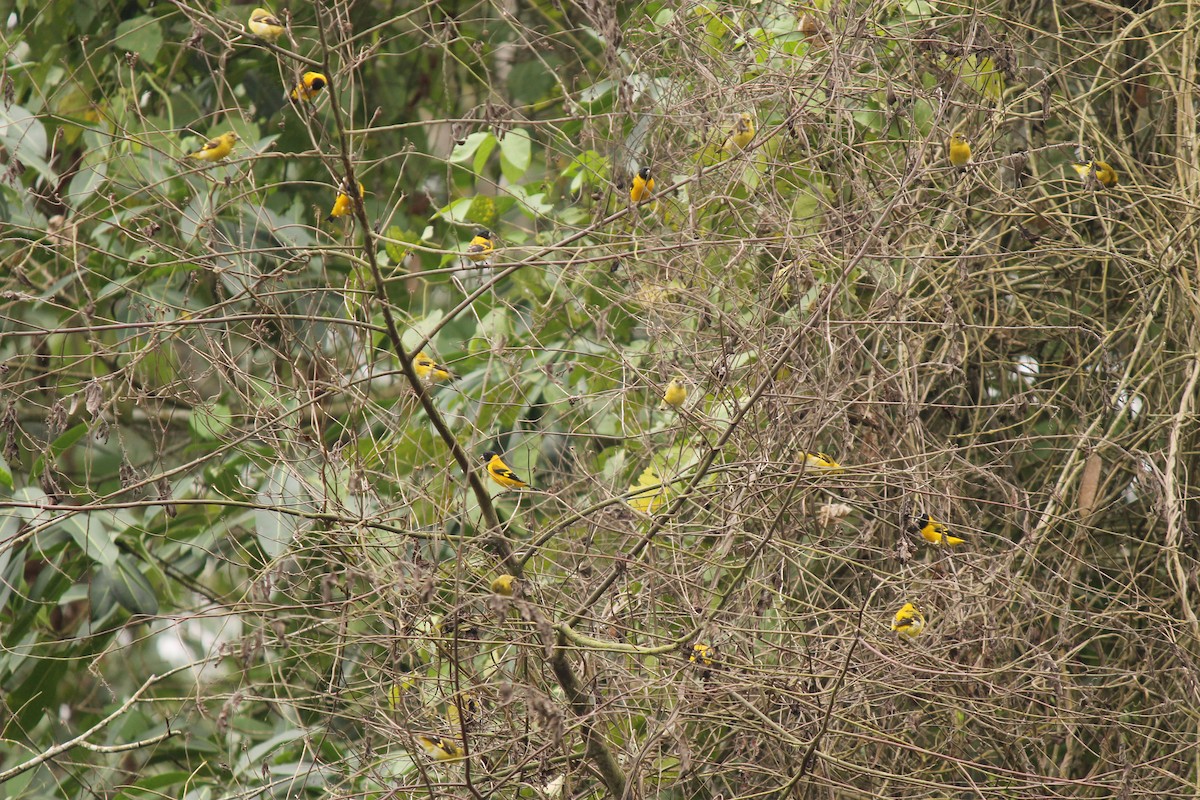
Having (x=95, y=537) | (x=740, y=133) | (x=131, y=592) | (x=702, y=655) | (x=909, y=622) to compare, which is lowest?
(x=131, y=592)

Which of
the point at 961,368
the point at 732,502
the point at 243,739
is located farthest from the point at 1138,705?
the point at 243,739

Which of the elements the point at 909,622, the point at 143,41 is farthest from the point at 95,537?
the point at 909,622

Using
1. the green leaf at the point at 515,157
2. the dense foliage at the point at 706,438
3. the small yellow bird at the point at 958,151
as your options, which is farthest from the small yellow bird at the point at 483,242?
the small yellow bird at the point at 958,151

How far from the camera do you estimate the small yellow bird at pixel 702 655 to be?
2279mm

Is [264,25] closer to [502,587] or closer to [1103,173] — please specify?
[502,587]

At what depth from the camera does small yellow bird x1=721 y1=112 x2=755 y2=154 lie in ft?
9.60

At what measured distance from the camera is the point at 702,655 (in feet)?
7.71

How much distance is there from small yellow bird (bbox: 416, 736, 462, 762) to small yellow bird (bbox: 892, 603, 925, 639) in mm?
971

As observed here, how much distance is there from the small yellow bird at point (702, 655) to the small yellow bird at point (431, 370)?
2.49 feet

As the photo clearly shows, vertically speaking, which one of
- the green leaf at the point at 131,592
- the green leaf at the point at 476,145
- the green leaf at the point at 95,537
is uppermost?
the green leaf at the point at 476,145

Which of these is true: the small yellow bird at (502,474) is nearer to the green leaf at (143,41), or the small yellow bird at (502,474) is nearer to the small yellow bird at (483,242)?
the small yellow bird at (483,242)

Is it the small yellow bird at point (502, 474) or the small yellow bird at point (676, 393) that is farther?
the small yellow bird at point (502, 474)

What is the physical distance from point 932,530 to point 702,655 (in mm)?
735

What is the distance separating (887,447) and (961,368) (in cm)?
52
